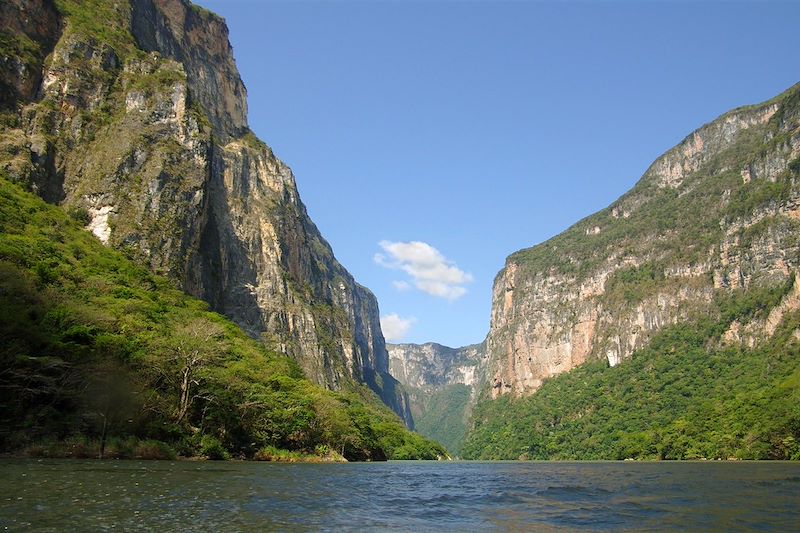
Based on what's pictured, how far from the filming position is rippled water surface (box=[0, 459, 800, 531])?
17.7 meters

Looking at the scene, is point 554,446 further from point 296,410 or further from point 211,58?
point 211,58

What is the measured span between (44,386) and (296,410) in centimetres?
3123

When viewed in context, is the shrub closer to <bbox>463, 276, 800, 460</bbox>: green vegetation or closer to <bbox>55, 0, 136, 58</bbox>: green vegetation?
<bbox>463, 276, 800, 460</bbox>: green vegetation

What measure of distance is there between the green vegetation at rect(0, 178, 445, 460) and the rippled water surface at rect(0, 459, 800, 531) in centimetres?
612

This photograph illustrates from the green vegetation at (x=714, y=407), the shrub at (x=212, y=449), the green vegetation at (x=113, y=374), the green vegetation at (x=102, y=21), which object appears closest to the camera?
the green vegetation at (x=113, y=374)

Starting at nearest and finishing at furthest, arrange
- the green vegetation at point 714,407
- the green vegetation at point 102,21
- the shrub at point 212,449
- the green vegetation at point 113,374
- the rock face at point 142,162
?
1. the green vegetation at point 113,374
2. the shrub at point 212,449
3. the green vegetation at point 714,407
4. the rock face at point 142,162
5. the green vegetation at point 102,21

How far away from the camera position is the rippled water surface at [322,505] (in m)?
17.7

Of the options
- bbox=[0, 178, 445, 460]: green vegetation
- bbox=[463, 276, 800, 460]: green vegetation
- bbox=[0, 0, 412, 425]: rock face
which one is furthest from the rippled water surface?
bbox=[0, 0, 412, 425]: rock face

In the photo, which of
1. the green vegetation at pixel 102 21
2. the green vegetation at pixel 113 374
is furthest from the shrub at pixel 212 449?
the green vegetation at pixel 102 21

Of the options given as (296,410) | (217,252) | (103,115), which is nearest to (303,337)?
(217,252)

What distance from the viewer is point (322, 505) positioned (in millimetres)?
23703

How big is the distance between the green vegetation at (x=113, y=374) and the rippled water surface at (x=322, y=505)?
612 centimetres

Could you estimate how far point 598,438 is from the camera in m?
175

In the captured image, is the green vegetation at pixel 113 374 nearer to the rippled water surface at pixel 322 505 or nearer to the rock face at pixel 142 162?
the rippled water surface at pixel 322 505
